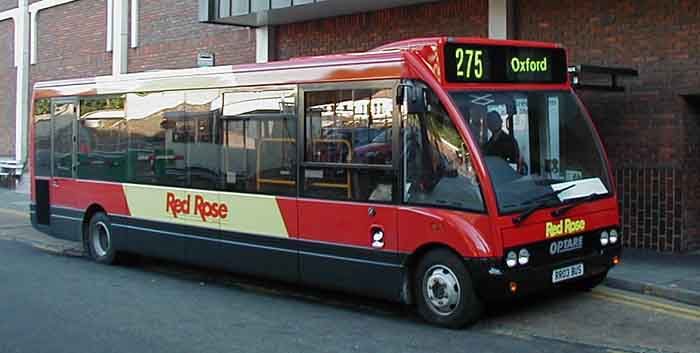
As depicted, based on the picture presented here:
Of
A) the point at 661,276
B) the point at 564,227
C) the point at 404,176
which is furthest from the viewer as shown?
the point at 661,276

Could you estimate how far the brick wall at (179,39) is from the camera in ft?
61.6

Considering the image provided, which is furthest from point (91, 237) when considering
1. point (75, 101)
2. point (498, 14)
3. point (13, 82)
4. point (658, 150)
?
point (13, 82)

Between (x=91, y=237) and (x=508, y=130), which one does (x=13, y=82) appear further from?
(x=508, y=130)

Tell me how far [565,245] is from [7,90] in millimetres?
23704

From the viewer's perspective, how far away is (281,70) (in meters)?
9.63

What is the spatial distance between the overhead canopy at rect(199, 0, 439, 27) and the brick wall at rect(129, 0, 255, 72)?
0.98 meters

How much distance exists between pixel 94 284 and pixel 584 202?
587cm

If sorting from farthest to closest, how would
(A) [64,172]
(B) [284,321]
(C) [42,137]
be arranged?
(C) [42,137] → (A) [64,172] → (B) [284,321]

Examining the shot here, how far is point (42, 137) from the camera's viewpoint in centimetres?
1373

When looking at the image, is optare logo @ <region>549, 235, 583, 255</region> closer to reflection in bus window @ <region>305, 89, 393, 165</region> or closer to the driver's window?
the driver's window

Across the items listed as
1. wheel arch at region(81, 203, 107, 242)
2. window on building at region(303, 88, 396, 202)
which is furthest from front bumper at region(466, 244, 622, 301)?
wheel arch at region(81, 203, 107, 242)

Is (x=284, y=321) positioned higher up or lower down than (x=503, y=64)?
lower down

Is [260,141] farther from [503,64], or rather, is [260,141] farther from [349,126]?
[503,64]

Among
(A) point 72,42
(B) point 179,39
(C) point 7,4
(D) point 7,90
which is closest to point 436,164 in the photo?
(B) point 179,39
